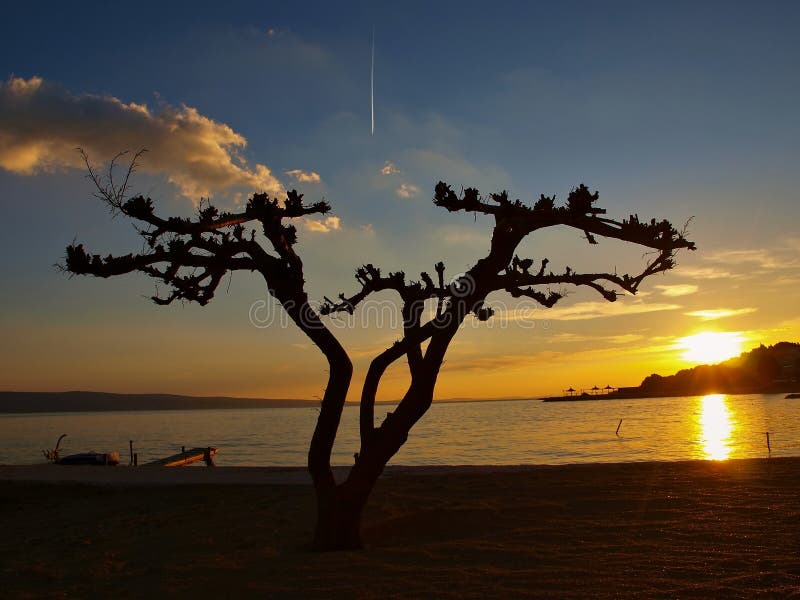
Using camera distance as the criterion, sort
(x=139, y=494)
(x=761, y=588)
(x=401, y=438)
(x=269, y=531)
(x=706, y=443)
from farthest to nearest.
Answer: (x=706, y=443) < (x=139, y=494) < (x=269, y=531) < (x=401, y=438) < (x=761, y=588)

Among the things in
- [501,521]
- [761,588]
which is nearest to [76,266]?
[501,521]

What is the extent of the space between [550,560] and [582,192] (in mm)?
4914

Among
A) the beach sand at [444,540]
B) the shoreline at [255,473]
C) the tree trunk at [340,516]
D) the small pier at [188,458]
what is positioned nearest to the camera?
the beach sand at [444,540]

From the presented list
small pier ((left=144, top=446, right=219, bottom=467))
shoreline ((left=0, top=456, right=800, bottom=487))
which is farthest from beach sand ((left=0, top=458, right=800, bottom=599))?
small pier ((left=144, top=446, right=219, bottom=467))

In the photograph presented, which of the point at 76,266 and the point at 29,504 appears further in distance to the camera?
the point at 29,504

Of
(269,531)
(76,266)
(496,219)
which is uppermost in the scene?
(496,219)

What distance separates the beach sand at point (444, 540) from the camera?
21.9ft

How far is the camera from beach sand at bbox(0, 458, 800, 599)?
21.9 feet

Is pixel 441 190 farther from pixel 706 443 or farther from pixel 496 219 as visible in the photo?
pixel 706 443

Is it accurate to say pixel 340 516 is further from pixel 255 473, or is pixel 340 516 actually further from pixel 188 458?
pixel 188 458

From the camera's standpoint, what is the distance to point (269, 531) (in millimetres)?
11094

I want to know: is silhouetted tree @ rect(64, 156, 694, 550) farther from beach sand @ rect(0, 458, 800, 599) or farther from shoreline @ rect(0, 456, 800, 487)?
shoreline @ rect(0, 456, 800, 487)

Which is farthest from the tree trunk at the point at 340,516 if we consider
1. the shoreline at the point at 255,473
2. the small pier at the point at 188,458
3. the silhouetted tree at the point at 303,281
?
the small pier at the point at 188,458

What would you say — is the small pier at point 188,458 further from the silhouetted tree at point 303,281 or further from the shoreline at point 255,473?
the silhouetted tree at point 303,281
